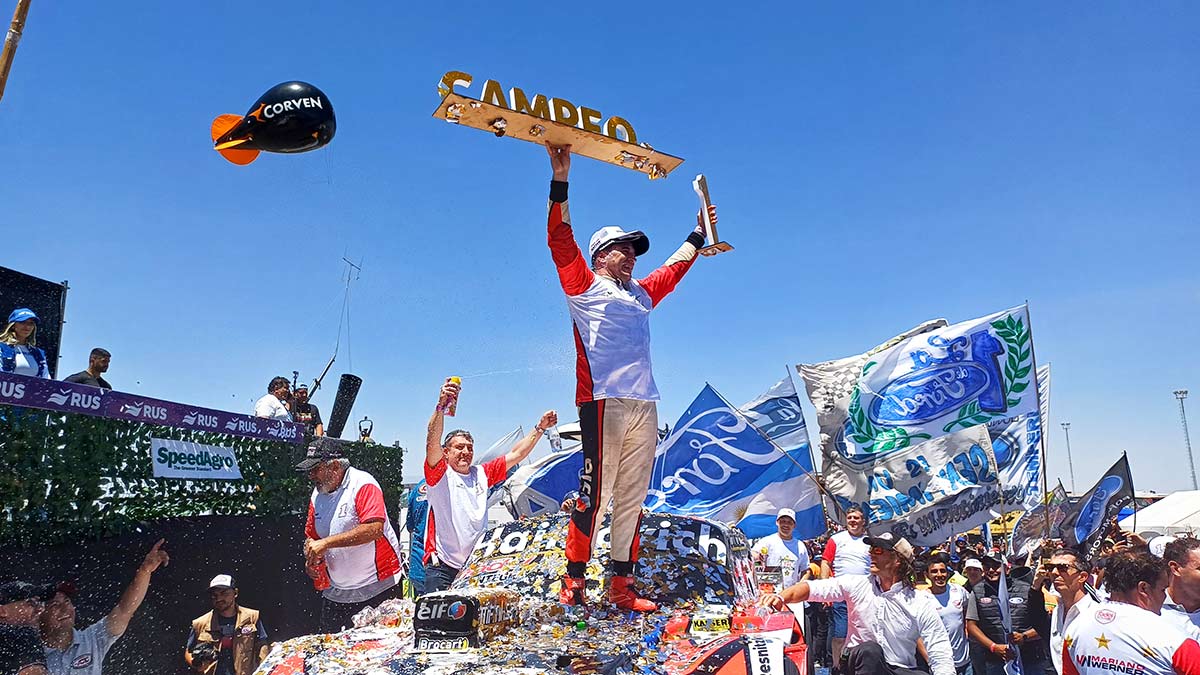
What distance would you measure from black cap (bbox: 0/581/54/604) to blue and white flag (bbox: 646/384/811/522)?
7.07m

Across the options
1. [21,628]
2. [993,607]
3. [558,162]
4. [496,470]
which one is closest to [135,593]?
[21,628]

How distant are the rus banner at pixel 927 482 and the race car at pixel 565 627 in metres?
5.46

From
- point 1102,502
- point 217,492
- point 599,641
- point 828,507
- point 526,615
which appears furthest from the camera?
point 828,507

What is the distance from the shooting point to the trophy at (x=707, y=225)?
194 inches

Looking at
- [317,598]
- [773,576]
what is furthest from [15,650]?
[773,576]

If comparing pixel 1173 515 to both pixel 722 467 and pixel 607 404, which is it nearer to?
pixel 722 467

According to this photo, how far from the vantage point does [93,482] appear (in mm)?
5629

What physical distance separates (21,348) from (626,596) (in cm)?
560

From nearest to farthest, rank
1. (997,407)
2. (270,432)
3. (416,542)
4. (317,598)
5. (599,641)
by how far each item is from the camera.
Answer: (599,641) < (416,542) < (270,432) < (317,598) < (997,407)

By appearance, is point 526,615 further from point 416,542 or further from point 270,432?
point 270,432

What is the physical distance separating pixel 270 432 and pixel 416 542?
2232mm

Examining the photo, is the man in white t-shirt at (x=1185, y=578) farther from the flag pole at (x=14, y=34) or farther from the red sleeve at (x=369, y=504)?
the flag pole at (x=14, y=34)

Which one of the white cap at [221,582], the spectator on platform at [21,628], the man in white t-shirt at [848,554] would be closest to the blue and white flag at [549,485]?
the man in white t-shirt at [848,554]

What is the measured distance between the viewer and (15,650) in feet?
13.9
